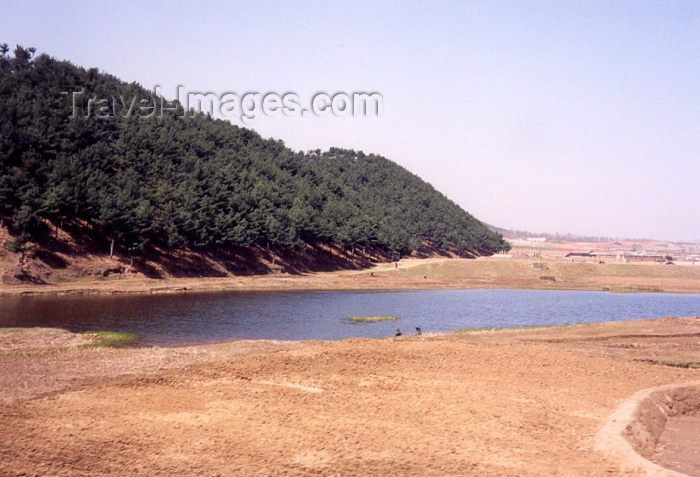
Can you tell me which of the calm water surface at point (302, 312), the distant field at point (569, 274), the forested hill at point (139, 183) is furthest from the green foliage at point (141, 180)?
the distant field at point (569, 274)

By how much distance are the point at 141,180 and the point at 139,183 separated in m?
3.17

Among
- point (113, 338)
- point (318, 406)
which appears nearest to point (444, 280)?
point (113, 338)

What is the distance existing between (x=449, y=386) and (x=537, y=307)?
4964 cm

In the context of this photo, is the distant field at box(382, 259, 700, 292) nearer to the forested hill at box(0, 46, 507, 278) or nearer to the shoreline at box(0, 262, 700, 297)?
the shoreline at box(0, 262, 700, 297)

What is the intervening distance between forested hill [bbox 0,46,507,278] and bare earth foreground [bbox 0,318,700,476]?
41707 millimetres

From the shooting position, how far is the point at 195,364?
31.1 m

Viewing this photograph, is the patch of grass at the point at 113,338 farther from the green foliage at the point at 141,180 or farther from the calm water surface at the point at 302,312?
the green foliage at the point at 141,180

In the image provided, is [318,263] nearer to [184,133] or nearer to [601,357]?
[184,133]

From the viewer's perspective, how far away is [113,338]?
128ft

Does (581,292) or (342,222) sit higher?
(342,222)

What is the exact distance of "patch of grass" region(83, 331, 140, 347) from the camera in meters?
37.3

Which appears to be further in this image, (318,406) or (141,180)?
(141,180)

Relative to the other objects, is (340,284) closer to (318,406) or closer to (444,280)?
(444,280)

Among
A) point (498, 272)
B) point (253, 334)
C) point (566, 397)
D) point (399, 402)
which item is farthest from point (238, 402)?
point (498, 272)
